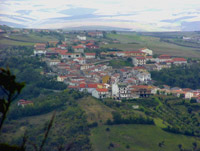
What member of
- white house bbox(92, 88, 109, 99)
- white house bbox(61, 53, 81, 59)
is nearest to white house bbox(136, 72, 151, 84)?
white house bbox(92, 88, 109, 99)

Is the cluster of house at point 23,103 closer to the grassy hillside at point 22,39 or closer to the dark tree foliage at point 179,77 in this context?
the dark tree foliage at point 179,77

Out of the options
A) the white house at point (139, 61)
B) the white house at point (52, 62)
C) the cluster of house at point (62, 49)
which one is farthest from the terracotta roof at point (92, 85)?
the cluster of house at point (62, 49)

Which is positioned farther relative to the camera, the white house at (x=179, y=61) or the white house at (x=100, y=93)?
the white house at (x=179, y=61)

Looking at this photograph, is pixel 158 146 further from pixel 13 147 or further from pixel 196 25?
pixel 196 25

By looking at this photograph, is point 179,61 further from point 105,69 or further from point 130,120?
point 130,120

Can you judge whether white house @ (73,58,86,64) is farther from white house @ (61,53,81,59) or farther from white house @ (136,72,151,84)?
white house @ (136,72,151,84)

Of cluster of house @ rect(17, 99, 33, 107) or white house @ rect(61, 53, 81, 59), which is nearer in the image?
cluster of house @ rect(17, 99, 33, 107)

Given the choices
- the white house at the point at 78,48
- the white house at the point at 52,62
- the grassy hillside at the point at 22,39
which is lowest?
the white house at the point at 52,62

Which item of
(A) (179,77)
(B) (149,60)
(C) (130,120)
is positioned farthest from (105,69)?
(C) (130,120)
